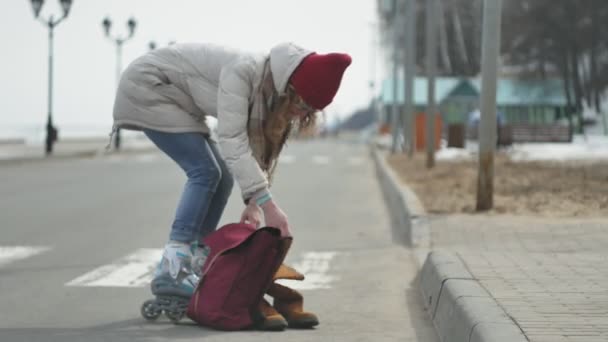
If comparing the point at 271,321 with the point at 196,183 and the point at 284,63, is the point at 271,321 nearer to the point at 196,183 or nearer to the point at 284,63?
the point at 196,183

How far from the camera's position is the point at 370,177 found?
80.4 ft

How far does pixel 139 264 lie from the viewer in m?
9.03


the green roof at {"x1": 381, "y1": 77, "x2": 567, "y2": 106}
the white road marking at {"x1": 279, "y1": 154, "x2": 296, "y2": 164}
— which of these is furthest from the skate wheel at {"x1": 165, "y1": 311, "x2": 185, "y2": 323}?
the green roof at {"x1": 381, "y1": 77, "x2": 567, "y2": 106}

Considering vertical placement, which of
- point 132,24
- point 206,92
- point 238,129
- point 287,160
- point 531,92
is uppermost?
point 206,92

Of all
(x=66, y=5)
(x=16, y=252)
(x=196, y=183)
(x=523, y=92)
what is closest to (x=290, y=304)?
(x=196, y=183)

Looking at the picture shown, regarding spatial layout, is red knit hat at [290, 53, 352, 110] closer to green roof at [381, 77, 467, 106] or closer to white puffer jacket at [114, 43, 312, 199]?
white puffer jacket at [114, 43, 312, 199]

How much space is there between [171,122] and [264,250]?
85 centimetres

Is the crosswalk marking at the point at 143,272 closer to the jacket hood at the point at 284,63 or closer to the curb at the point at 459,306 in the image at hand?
the curb at the point at 459,306

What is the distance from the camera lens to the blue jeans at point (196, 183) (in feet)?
20.2

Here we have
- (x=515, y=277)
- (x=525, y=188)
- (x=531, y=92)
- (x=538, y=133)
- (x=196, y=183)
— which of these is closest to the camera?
(x=196, y=183)

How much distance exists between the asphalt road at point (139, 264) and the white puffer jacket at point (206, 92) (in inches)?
34.3

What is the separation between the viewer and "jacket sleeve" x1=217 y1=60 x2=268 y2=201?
583 cm

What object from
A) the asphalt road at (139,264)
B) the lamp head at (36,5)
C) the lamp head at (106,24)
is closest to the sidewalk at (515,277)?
the asphalt road at (139,264)

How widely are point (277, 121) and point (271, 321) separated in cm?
95
